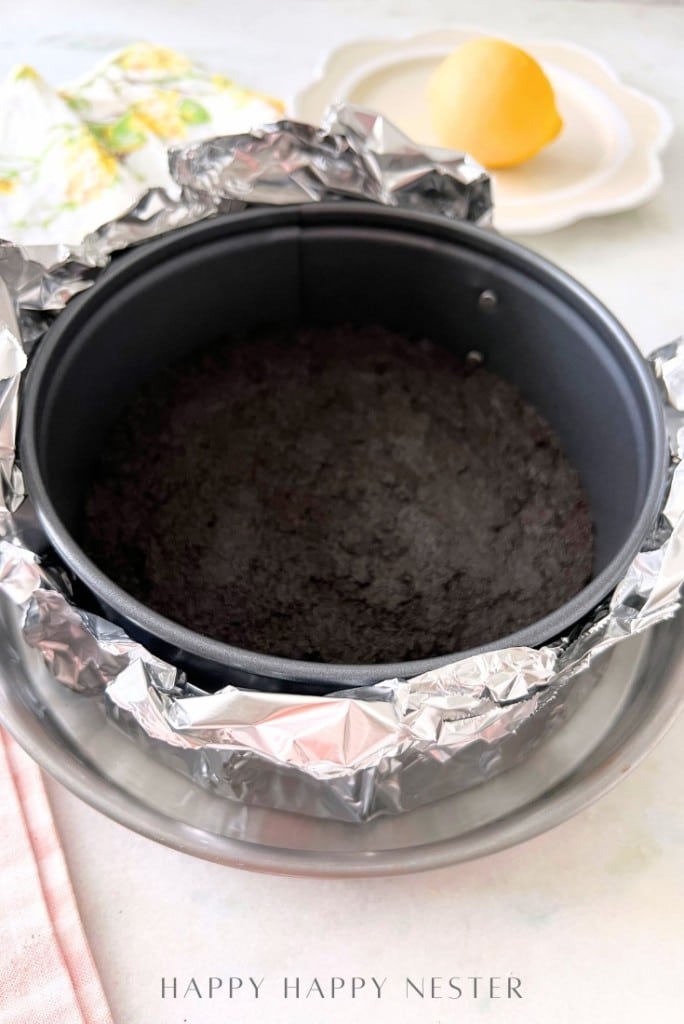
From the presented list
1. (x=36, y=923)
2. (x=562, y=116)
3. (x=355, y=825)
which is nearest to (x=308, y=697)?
(x=355, y=825)

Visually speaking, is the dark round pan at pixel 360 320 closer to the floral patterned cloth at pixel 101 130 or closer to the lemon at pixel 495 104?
the floral patterned cloth at pixel 101 130

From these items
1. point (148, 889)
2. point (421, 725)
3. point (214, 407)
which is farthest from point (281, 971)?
point (214, 407)

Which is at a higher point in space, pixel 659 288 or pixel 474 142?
pixel 474 142

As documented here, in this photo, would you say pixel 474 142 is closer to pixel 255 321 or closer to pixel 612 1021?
pixel 255 321

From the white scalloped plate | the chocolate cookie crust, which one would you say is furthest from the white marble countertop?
the white scalloped plate

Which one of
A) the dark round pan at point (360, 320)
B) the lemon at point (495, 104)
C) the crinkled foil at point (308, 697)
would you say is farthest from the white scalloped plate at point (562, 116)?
the crinkled foil at point (308, 697)

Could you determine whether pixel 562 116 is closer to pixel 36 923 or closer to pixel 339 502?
pixel 339 502

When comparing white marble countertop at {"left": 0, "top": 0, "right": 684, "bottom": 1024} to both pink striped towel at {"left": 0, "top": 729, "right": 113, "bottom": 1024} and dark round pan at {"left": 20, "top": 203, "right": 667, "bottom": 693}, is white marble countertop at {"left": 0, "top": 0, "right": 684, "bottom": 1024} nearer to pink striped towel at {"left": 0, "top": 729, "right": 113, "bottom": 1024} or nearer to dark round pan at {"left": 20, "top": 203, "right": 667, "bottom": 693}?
pink striped towel at {"left": 0, "top": 729, "right": 113, "bottom": 1024}
